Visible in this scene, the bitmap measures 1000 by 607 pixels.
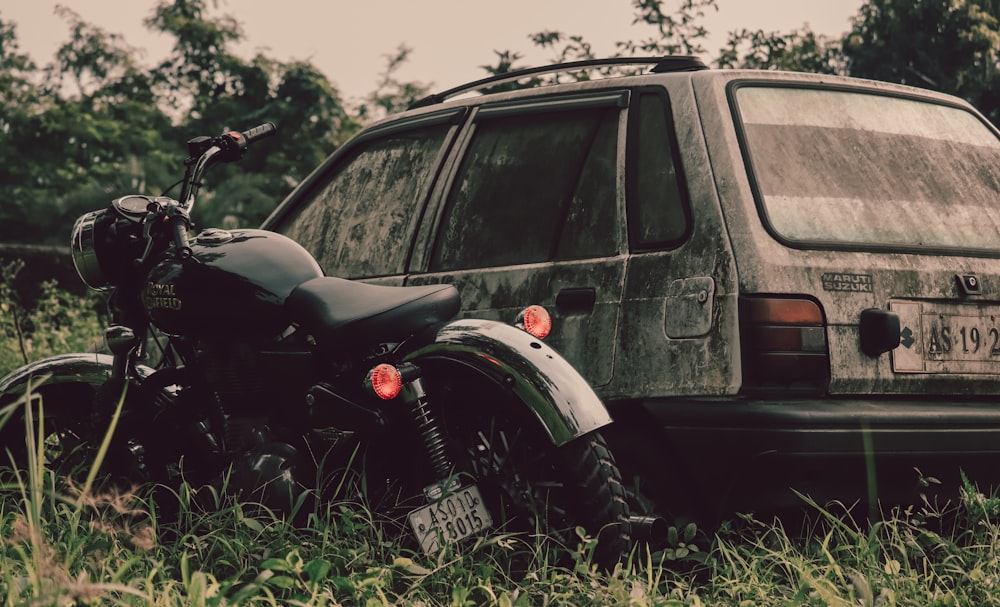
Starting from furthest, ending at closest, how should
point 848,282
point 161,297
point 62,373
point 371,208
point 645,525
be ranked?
point 371,208
point 62,373
point 161,297
point 848,282
point 645,525

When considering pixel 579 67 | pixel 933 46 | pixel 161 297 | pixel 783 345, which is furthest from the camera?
pixel 933 46

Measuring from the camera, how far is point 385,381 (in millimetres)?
3066

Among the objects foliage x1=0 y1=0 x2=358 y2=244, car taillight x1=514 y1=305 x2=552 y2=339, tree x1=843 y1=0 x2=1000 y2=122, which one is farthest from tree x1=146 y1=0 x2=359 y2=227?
car taillight x1=514 y1=305 x2=552 y2=339

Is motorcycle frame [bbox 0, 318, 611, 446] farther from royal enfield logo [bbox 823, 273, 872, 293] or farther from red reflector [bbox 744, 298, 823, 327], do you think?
royal enfield logo [bbox 823, 273, 872, 293]

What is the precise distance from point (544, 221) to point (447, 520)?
50.4 inches

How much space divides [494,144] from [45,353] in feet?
19.3

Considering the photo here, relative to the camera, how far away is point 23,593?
2.71 metres

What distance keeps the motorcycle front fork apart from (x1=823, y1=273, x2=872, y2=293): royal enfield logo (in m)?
1.20

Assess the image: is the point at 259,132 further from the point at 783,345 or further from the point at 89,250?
the point at 783,345

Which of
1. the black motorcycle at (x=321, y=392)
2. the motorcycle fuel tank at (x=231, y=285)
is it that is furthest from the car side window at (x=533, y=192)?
the motorcycle fuel tank at (x=231, y=285)

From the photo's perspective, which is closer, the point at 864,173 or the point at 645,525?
the point at 645,525

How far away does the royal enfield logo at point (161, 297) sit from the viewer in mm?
3576

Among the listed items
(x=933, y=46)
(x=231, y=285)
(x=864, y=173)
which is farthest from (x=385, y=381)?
(x=933, y=46)

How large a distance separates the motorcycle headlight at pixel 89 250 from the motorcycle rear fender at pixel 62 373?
40 centimetres
